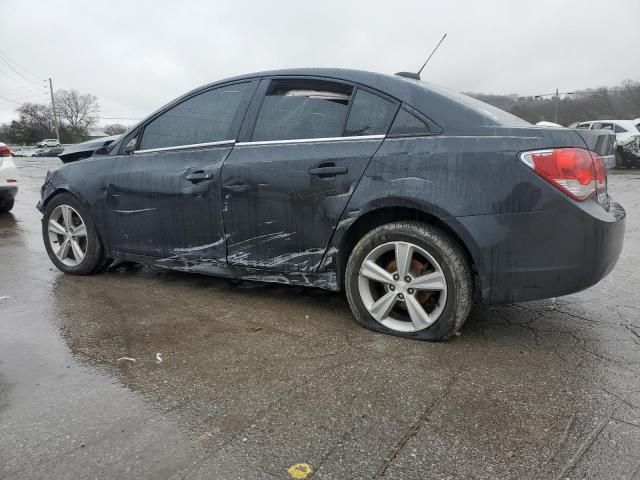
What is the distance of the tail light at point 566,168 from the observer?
2574mm

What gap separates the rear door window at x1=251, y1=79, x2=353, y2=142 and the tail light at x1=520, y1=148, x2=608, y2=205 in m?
1.14

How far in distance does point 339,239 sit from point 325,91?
0.96 metres

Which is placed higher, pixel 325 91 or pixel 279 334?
pixel 325 91

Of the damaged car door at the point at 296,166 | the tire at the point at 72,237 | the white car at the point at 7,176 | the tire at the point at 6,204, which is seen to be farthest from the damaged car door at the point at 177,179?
the tire at the point at 6,204

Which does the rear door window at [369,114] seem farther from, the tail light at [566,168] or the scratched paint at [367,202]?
the tail light at [566,168]

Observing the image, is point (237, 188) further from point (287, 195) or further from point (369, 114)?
point (369, 114)

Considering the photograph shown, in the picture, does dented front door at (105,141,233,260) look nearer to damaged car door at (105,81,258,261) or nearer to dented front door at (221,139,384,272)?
damaged car door at (105,81,258,261)

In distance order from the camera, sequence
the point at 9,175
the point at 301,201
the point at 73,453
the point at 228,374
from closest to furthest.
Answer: the point at 73,453 → the point at 228,374 → the point at 301,201 → the point at 9,175

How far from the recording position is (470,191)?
270 centimetres

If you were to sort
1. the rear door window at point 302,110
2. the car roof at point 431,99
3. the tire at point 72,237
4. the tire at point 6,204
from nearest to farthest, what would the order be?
the car roof at point 431,99 < the rear door window at point 302,110 < the tire at point 72,237 < the tire at point 6,204

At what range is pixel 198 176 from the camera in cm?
356

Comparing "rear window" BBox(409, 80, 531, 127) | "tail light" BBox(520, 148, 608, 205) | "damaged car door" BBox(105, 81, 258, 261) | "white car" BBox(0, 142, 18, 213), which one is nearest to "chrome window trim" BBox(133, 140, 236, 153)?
"damaged car door" BBox(105, 81, 258, 261)

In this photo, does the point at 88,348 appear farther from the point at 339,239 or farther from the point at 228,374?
Result: the point at 339,239

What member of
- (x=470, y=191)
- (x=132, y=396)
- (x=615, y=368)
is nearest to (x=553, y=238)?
(x=470, y=191)
